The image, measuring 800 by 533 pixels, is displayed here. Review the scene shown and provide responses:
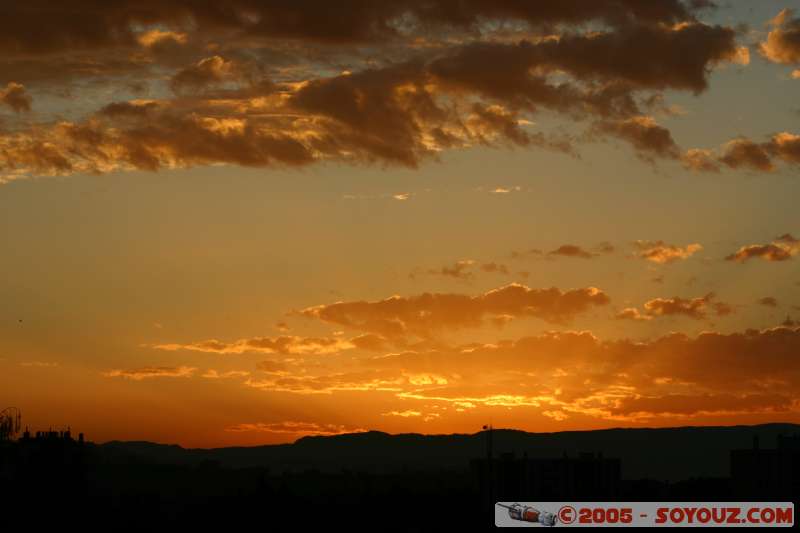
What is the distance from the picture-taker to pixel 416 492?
182 m

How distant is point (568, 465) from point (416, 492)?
52.2 meters

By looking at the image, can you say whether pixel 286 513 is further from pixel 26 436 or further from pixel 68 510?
pixel 26 436

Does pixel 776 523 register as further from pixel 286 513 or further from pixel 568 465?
pixel 286 513

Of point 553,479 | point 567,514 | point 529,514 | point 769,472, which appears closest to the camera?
point 567,514

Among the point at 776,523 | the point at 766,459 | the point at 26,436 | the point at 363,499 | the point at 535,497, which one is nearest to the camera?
the point at 776,523

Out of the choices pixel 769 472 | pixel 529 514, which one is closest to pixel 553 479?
pixel 529 514

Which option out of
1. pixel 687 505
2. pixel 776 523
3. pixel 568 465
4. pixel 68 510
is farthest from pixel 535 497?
pixel 68 510

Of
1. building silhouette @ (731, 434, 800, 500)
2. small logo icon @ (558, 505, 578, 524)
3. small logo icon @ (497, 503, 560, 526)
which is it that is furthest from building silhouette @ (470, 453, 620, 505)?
building silhouette @ (731, 434, 800, 500)

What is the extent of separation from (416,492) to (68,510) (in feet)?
183

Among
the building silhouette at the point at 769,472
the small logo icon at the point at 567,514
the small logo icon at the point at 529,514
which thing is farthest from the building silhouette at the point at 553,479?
the building silhouette at the point at 769,472

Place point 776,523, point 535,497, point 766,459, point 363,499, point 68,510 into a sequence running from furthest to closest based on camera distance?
point 363,499, point 68,510, point 535,497, point 766,459, point 776,523

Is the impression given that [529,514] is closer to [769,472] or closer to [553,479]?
[553,479]

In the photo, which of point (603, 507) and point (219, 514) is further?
point (219, 514)

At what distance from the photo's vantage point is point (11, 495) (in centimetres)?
14675
